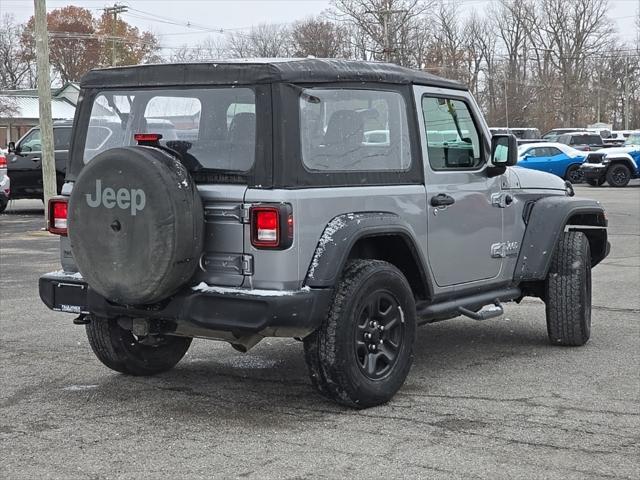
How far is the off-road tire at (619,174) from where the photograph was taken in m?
31.7

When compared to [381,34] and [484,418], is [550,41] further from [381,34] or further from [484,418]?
[484,418]

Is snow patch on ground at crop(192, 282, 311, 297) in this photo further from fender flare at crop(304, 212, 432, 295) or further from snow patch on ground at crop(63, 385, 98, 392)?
snow patch on ground at crop(63, 385, 98, 392)

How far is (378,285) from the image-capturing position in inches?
225

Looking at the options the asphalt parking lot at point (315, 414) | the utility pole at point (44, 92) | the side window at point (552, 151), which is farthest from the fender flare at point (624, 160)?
the asphalt parking lot at point (315, 414)

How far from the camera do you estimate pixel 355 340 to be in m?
5.57

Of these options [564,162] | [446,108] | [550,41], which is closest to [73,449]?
[446,108]

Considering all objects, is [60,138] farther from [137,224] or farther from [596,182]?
[596,182]

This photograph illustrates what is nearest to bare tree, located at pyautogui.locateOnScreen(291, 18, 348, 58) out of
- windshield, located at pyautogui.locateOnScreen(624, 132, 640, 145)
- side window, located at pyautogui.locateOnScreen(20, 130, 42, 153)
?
windshield, located at pyautogui.locateOnScreen(624, 132, 640, 145)

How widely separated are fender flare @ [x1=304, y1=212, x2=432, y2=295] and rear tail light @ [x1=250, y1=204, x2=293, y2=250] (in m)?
0.22

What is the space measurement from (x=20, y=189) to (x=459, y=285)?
633 inches

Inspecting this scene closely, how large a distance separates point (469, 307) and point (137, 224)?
100 inches

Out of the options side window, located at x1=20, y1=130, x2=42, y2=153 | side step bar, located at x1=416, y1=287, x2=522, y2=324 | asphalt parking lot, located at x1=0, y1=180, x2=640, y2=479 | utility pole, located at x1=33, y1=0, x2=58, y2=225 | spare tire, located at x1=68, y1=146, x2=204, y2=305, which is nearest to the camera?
asphalt parking lot, located at x1=0, y1=180, x2=640, y2=479

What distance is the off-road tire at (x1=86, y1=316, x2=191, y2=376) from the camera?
20.8 ft

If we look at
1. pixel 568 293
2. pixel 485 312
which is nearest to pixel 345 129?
pixel 485 312
